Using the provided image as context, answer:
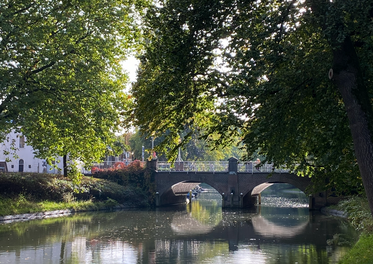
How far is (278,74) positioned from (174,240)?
14326 millimetres

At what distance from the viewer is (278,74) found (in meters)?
11.2

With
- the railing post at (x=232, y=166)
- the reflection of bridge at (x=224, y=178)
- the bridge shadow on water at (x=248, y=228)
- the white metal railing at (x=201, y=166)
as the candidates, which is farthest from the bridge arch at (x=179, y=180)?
the bridge shadow on water at (x=248, y=228)

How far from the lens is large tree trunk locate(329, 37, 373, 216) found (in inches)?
379

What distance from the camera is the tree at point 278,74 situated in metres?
10.1

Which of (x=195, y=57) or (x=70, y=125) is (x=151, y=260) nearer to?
(x=70, y=125)

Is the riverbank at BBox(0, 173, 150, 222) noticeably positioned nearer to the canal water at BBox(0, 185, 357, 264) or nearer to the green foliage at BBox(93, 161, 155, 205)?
the canal water at BBox(0, 185, 357, 264)

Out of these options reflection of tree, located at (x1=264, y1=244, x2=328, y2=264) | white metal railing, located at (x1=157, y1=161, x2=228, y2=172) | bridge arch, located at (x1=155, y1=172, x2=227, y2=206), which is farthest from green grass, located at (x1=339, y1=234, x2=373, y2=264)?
white metal railing, located at (x1=157, y1=161, x2=228, y2=172)

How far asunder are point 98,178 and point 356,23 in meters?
38.5

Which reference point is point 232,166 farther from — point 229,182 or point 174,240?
point 174,240

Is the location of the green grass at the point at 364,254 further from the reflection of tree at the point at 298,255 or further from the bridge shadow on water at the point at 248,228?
the bridge shadow on water at the point at 248,228

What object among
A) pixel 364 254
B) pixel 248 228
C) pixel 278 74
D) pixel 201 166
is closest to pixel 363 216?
pixel 364 254

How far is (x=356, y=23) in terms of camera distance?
33.8 ft

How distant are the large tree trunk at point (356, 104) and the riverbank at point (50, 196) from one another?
20102mm

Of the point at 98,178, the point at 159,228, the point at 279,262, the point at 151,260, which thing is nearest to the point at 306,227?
the point at 159,228
